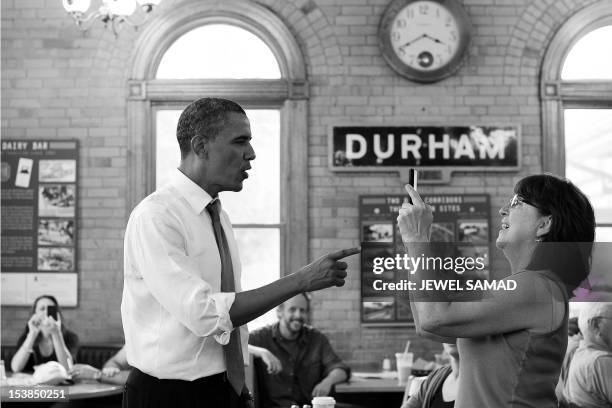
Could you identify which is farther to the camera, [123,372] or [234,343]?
[123,372]

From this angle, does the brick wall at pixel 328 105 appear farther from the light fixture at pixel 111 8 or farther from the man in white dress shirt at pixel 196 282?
the man in white dress shirt at pixel 196 282

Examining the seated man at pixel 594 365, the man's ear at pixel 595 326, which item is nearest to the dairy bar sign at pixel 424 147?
the seated man at pixel 594 365

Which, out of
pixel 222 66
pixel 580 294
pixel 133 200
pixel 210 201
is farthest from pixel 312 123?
pixel 580 294

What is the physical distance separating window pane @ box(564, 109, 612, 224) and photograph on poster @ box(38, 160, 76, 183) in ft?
12.2

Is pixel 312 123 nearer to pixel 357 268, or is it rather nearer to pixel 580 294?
pixel 357 268

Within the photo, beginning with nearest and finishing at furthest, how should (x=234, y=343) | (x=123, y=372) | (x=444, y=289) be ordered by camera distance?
(x=444, y=289) < (x=234, y=343) < (x=123, y=372)

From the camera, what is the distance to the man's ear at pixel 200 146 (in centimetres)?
222

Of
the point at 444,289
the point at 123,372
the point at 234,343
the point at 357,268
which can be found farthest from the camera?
the point at 357,268

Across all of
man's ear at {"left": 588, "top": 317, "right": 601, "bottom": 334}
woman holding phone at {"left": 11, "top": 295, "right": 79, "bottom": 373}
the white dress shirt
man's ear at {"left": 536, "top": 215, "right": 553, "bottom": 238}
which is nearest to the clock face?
woman holding phone at {"left": 11, "top": 295, "right": 79, "bottom": 373}

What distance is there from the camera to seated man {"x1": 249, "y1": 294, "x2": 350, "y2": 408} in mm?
5539

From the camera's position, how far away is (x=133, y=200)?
6289 mm

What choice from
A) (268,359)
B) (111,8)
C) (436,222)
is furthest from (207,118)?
(436,222)

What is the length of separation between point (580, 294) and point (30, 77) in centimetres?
540

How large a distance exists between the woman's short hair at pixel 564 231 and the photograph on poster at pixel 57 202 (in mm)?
4986
